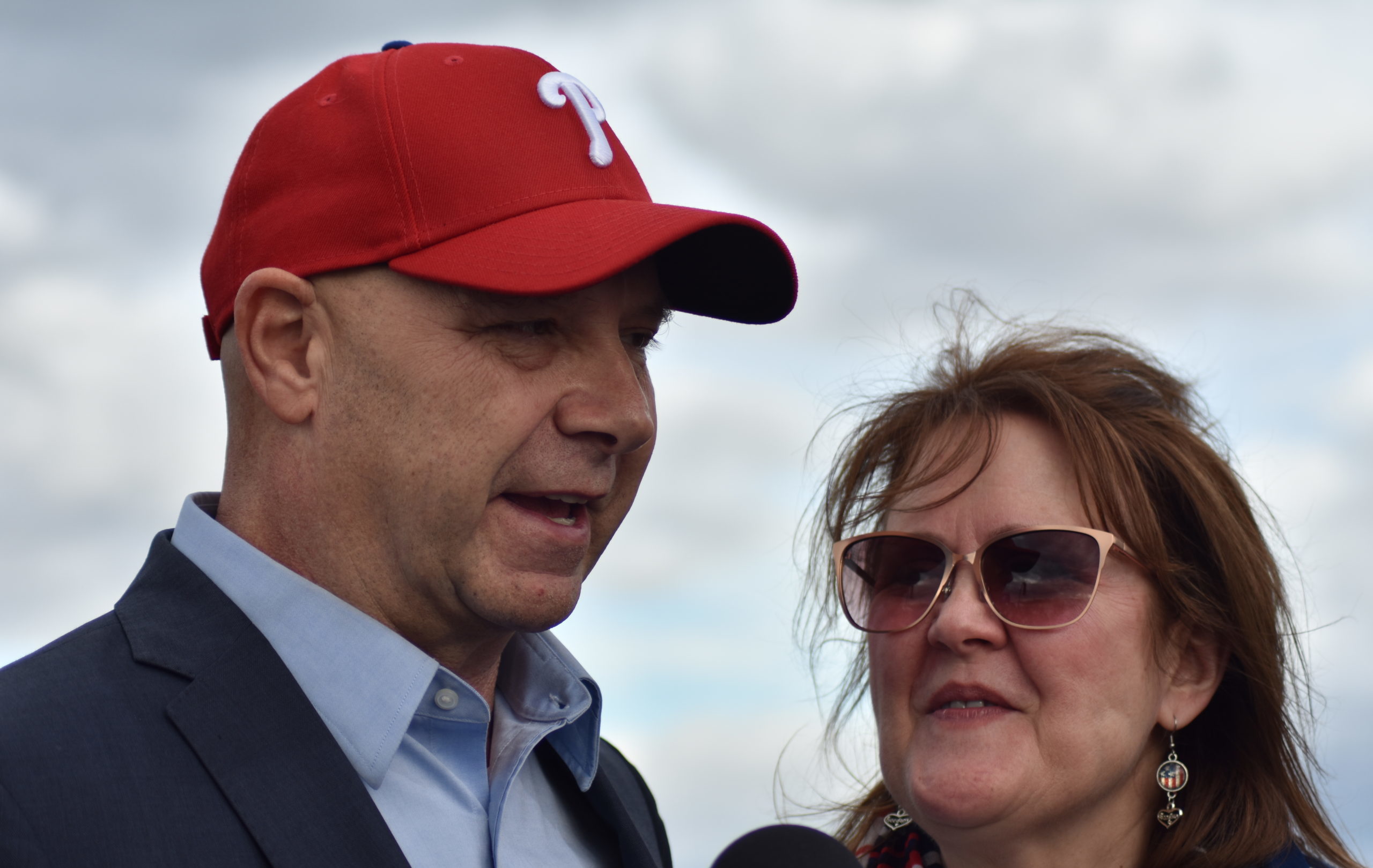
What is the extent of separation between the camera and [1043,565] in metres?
3.40

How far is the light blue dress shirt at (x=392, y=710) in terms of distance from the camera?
2383 mm

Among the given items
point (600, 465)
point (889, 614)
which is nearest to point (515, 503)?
point (600, 465)

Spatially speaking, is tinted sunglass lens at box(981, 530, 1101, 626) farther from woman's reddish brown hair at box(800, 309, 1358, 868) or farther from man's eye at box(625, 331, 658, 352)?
man's eye at box(625, 331, 658, 352)

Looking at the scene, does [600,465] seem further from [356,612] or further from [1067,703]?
[1067,703]

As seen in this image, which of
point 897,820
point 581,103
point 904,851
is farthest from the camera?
point 897,820

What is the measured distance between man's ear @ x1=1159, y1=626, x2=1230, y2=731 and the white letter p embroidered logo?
2.06 m

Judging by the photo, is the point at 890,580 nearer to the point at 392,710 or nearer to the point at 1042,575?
the point at 1042,575

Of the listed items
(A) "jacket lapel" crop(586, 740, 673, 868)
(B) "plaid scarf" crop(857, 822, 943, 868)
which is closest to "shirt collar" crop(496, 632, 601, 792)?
(A) "jacket lapel" crop(586, 740, 673, 868)

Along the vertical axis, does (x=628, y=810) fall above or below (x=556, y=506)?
below

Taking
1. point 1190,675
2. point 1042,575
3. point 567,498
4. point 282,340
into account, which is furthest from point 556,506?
point 1190,675

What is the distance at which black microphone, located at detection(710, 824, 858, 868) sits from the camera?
7.81ft

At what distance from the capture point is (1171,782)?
3527 mm

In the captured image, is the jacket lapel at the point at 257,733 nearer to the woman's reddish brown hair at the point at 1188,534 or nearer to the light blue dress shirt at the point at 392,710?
the light blue dress shirt at the point at 392,710

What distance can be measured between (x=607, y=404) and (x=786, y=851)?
35.2 inches
